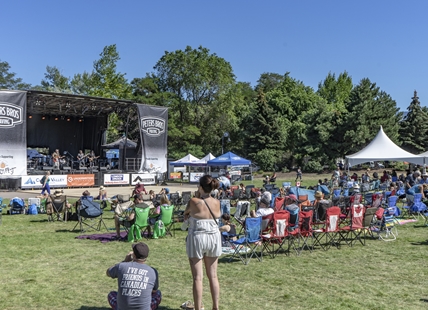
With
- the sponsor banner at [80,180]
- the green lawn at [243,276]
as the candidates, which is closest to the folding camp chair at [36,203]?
the green lawn at [243,276]

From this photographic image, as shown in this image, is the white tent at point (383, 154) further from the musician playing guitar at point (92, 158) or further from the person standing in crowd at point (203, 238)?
the person standing in crowd at point (203, 238)

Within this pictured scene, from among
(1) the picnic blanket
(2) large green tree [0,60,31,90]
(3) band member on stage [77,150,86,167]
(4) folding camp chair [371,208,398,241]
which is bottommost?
(1) the picnic blanket

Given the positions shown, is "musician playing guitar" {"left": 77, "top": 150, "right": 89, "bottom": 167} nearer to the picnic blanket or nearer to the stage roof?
the stage roof

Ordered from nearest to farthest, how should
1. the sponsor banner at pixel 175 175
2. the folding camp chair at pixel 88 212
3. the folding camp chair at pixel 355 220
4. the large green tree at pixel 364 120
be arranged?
the folding camp chair at pixel 355 220 < the folding camp chair at pixel 88 212 < the sponsor banner at pixel 175 175 < the large green tree at pixel 364 120

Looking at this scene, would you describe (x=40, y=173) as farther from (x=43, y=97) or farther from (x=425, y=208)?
(x=425, y=208)

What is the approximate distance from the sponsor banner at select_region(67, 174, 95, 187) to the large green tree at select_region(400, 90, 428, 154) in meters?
30.6

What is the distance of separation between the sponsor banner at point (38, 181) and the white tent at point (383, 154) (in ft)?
52.7

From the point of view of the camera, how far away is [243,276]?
7637 millimetres

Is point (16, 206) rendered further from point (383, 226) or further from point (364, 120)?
point (364, 120)

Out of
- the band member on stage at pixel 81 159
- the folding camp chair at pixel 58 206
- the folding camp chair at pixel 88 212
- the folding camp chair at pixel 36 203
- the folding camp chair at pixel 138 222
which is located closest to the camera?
Result: the folding camp chair at pixel 138 222

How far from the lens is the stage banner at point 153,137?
3259 centimetres

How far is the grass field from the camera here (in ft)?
20.6

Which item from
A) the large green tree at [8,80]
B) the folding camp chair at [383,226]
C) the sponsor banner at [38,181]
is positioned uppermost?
the large green tree at [8,80]

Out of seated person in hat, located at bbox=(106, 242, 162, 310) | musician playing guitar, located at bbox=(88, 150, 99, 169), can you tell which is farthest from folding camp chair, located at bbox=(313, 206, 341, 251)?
musician playing guitar, located at bbox=(88, 150, 99, 169)
